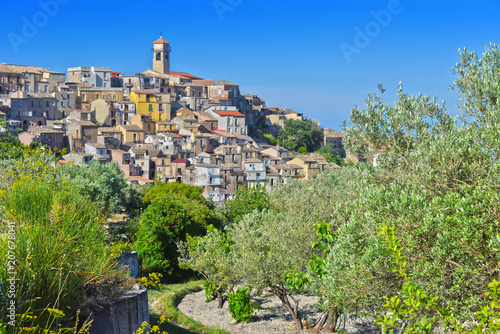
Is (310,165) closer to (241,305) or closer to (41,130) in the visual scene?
(41,130)

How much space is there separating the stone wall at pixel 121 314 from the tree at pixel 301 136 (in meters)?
97.7

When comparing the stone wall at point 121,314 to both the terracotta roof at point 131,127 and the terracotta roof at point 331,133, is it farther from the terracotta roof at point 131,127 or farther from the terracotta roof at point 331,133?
the terracotta roof at point 331,133

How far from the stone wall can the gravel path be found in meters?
9.03

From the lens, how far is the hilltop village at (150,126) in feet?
242

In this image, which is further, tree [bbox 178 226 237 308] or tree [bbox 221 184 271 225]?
tree [bbox 221 184 271 225]

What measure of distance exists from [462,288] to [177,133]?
8155 cm

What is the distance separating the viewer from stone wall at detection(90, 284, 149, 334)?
8078 mm

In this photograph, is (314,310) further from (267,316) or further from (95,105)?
(95,105)

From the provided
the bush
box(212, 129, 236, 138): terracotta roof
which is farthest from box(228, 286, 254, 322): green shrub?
box(212, 129, 236, 138): terracotta roof

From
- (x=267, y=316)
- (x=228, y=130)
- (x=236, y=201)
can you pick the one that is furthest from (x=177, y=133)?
(x=267, y=316)

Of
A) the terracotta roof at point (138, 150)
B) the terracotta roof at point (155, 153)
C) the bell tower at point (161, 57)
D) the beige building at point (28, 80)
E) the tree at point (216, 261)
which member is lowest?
the tree at point (216, 261)

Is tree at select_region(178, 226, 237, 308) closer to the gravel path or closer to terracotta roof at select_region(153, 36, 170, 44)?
the gravel path

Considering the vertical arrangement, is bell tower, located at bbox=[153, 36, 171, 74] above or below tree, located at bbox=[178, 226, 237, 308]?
above

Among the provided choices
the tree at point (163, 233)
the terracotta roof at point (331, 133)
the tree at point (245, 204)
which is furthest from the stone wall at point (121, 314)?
the terracotta roof at point (331, 133)
